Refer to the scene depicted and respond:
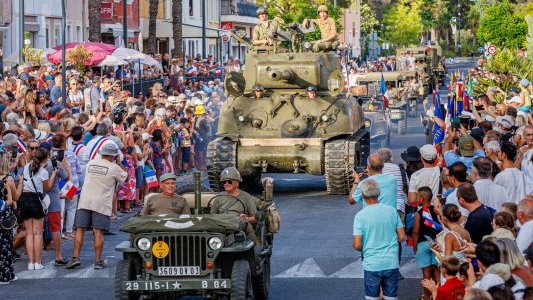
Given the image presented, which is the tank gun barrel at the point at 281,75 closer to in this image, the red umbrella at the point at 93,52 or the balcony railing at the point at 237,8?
the red umbrella at the point at 93,52

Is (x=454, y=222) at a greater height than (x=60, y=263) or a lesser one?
greater

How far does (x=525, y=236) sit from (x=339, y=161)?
14.1m

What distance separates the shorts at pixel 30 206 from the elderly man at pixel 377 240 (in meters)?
5.77

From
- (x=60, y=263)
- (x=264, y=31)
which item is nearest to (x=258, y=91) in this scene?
(x=264, y=31)

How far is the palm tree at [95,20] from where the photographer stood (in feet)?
147

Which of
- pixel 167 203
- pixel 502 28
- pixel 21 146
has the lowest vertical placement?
pixel 167 203

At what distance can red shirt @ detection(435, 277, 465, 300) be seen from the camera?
39.4ft

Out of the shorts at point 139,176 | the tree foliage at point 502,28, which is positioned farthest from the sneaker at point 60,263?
the tree foliage at point 502,28

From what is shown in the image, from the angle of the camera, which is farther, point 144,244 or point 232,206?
point 232,206

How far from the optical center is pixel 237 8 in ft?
298

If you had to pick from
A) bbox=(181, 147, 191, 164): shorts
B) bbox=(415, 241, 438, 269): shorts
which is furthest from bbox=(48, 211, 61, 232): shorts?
bbox=(181, 147, 191, 164): shorts

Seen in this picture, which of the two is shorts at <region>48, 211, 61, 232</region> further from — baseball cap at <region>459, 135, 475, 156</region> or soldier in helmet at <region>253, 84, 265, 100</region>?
soldier in helmet at <region>253, 84, 265, 100</region>

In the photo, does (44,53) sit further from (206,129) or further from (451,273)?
(451,273)

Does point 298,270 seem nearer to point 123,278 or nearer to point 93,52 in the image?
point 123,278
